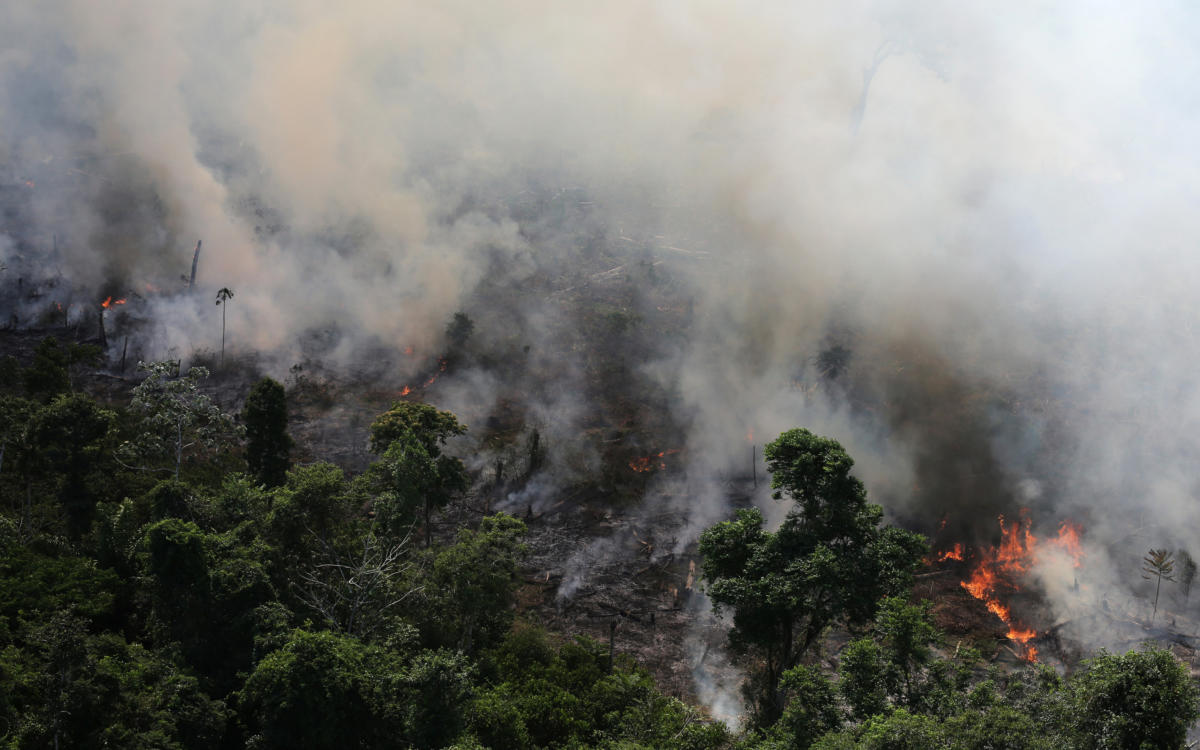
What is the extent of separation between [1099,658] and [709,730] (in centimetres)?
1319

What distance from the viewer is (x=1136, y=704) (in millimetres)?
18531

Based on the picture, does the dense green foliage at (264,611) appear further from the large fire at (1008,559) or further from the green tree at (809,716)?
the large fire at (1008,559)

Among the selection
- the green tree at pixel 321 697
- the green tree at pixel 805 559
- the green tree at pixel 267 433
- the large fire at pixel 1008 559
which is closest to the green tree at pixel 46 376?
the green tree at pixel 267 433

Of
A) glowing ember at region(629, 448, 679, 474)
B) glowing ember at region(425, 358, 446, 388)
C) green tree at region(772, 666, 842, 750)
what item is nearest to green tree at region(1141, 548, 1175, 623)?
green tree at region(772, 666, 842, 750)

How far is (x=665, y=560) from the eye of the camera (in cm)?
4706

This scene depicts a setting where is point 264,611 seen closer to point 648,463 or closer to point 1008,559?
point 648,463

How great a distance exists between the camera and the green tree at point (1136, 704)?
716 inches

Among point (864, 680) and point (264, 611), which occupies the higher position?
point (264, 611)

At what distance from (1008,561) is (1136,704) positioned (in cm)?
2971

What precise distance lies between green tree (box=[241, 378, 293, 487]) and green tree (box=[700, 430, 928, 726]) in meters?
27.9

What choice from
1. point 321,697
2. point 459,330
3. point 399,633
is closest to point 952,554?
point 399,633

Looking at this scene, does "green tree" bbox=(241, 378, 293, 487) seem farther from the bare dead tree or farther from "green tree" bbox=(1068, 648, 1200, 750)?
"green tree" bbox=(1068, 648, 1200, 750)

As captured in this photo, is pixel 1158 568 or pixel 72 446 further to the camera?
pixel 72 446

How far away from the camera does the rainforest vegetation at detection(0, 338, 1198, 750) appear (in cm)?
2456
